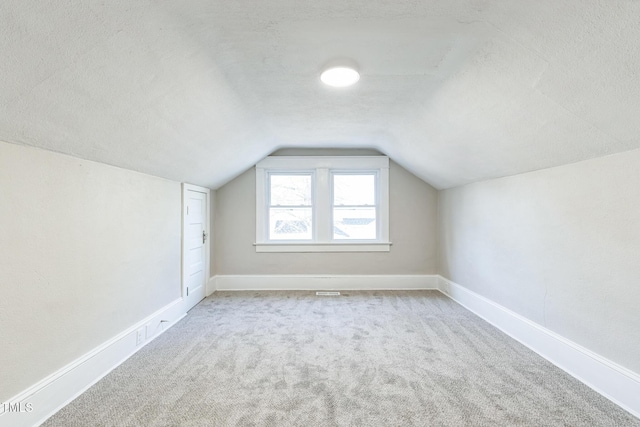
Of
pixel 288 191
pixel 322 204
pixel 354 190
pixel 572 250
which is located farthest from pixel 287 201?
pixel 572 250

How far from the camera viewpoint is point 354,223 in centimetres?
511

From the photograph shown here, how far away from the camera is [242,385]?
223 centimetres

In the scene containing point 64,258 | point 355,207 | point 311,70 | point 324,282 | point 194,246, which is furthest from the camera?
point 355,207

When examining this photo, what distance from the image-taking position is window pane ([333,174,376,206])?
510cm

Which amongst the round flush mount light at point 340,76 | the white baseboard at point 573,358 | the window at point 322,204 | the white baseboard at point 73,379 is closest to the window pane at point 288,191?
the window at point 322,204

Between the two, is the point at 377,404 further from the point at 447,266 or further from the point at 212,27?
the point at 447,266

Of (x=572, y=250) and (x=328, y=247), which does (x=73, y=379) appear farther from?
(x=572, y=250)

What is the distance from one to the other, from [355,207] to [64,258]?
3799mm

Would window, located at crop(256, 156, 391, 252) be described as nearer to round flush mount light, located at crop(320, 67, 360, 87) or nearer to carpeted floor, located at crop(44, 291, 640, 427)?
carpeted floor, located at crop(44, 291, 640, 427)

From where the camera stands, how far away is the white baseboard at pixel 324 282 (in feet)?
16.2

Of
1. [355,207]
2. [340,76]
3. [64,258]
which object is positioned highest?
[340,76]

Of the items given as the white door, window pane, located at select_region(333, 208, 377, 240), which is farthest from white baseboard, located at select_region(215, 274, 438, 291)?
window pane, located at select_region(333, 208, 377, 240)

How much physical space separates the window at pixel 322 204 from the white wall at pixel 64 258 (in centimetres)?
215

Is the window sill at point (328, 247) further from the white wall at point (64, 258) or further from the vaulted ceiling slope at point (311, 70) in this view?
the vaulted ceiling slope at point (311, 70)
